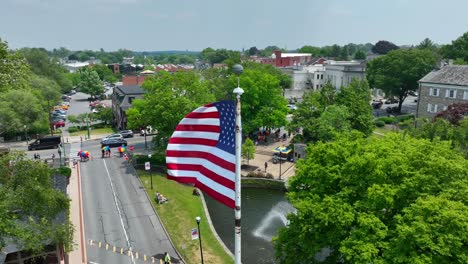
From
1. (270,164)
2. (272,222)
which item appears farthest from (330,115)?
(272,222)

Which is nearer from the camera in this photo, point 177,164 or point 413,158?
point 177,164

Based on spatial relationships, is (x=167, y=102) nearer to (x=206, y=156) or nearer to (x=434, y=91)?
(x=206, y=156)

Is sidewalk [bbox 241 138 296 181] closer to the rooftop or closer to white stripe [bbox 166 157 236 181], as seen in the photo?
the rooftop

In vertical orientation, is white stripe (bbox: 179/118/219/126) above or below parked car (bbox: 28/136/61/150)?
above

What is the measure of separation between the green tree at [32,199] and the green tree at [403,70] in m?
71.3

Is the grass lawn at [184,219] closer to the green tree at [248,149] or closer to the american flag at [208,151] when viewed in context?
the green tree at [248,149]

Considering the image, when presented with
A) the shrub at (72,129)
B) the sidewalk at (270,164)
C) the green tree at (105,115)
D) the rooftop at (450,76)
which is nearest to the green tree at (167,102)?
the sidewalk at (270,164)

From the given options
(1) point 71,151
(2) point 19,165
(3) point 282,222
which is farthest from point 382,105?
(2) point 19,165

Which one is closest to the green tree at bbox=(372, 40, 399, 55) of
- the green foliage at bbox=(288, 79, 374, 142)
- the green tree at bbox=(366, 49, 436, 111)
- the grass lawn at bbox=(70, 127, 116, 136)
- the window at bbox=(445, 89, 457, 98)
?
the green tree at bbox=(366, 49, 436, 111)

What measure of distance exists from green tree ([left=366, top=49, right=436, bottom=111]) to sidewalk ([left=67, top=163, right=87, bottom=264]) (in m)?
62.7

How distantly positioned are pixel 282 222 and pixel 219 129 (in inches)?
952

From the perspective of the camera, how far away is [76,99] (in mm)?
116000

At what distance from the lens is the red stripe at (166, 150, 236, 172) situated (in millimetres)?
11570

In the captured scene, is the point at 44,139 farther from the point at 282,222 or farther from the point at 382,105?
the point at 382,105
